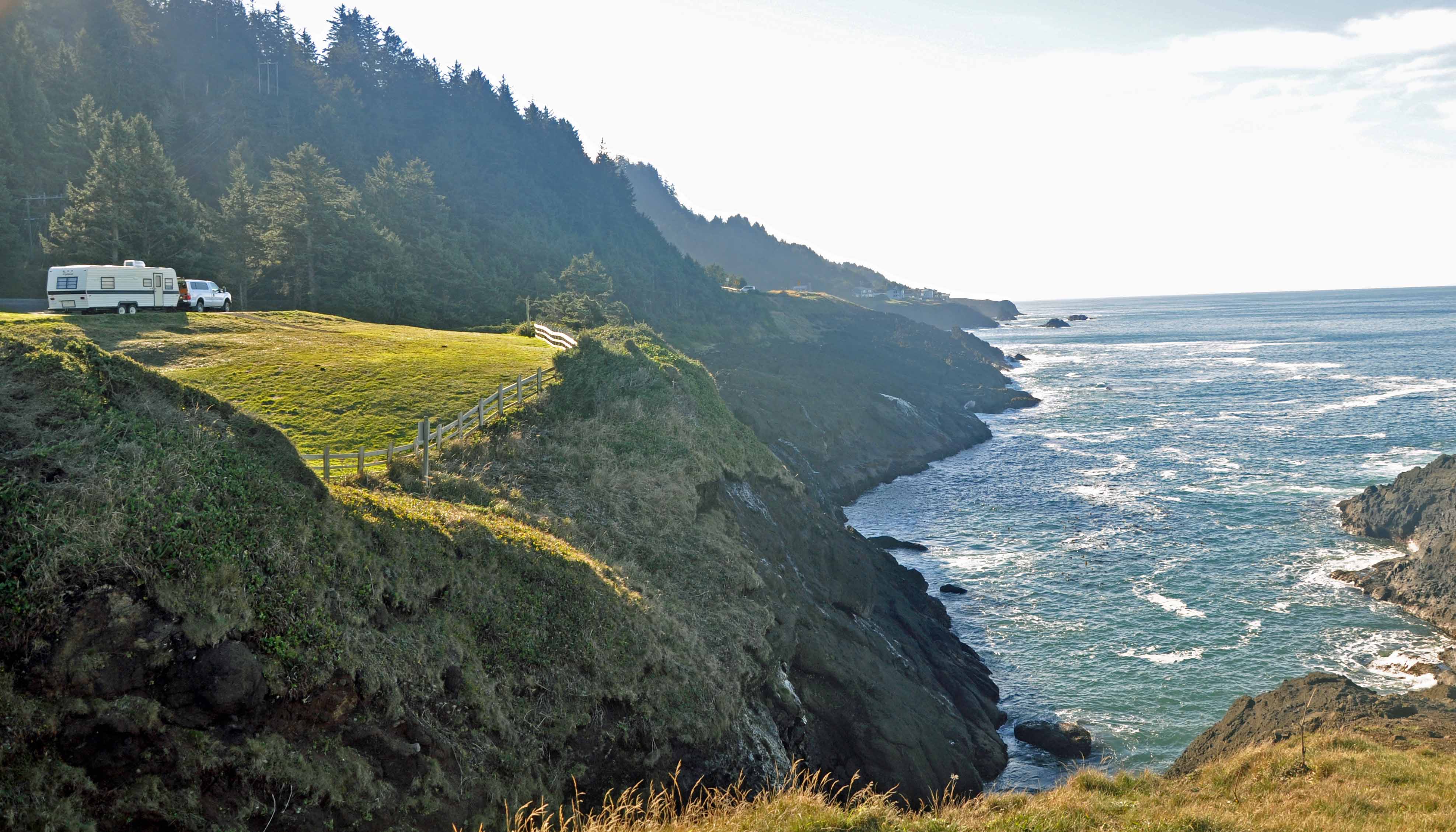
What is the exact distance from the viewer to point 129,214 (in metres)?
45.2

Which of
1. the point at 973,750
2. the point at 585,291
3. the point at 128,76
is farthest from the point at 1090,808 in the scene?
the point at 128,76

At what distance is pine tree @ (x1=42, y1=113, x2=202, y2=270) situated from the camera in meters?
44.4

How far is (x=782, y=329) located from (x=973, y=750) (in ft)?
284

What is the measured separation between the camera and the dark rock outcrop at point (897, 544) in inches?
1586

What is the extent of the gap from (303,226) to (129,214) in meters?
9.43

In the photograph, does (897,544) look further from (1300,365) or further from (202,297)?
(1300,365)

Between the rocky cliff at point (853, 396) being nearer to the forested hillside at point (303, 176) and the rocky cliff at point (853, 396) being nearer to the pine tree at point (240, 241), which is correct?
Answer: the forested hillside at point (303, 176)

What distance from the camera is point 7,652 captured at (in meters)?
8.35

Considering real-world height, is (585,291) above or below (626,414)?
above

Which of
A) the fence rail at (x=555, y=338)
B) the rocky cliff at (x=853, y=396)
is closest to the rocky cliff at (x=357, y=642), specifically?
the fence rail at (x=555, y=338)

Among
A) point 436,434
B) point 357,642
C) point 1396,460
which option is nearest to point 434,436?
point 436,434

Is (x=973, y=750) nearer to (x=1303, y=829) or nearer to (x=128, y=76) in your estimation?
(x=1303, y=829)

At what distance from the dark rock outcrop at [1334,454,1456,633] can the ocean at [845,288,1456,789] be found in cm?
71

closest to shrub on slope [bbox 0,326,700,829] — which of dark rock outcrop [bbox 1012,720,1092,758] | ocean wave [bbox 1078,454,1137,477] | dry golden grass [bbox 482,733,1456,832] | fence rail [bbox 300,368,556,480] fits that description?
dry golden grass [bbox 482,733,1456,832]
